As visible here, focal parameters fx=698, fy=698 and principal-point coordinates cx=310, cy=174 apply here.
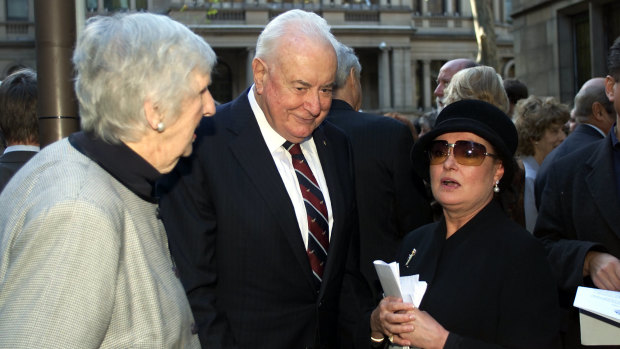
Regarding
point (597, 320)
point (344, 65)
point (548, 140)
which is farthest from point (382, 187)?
point (548, 140)

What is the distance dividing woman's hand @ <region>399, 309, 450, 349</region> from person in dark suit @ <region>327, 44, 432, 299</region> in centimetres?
149

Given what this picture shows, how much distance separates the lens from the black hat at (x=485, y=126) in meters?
3.27

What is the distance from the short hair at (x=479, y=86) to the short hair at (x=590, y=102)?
1.33m

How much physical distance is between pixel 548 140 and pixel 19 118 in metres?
4.76

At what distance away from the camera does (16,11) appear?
46688 millimetres

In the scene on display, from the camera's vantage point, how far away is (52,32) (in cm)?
378

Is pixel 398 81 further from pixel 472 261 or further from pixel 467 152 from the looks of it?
pixel 472 261

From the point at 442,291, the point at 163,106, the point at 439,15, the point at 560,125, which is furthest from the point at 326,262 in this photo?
the point at 439,15

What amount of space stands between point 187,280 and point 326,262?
71 cm

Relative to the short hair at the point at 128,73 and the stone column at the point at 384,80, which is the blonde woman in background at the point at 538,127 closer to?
the short hair at the point at 128,73

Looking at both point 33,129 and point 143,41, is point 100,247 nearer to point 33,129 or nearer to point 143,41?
point 143,41

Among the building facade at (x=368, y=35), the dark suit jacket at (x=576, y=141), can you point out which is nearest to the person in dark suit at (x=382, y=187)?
the dark suit jacket at (x=576, y=141)

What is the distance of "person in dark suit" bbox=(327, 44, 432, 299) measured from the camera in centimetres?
457

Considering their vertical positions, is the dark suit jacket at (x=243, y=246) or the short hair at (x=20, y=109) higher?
the short hair at (x=20, y=109)
